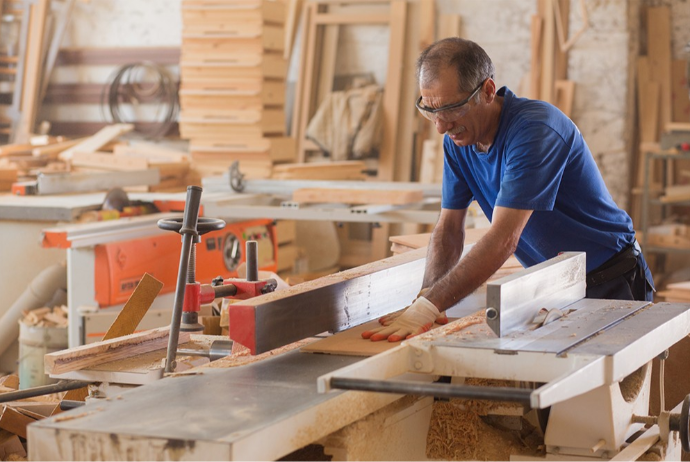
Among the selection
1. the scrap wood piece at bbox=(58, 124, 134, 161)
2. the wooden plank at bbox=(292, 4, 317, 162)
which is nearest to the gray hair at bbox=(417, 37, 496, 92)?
the scrap wood piece at bbox=(58, 124, 134, 161)

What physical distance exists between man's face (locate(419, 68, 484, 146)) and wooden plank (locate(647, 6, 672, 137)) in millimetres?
5716

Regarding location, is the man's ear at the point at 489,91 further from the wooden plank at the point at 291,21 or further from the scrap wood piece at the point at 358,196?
the wooden plank at the point at 291,21

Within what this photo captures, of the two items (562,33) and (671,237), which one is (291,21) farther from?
(671,237)

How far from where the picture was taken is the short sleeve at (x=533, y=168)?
105 inches

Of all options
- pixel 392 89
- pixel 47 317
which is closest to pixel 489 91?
pixel 47 317

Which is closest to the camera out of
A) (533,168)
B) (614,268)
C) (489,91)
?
(533,168)

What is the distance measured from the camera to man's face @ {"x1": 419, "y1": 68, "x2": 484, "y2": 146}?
108 inches

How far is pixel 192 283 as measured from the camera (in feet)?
8.29

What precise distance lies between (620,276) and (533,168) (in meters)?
0.63

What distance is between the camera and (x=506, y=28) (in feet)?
26.2

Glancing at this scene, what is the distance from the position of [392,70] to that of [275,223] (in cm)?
283

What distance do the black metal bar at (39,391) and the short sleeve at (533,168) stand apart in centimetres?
130

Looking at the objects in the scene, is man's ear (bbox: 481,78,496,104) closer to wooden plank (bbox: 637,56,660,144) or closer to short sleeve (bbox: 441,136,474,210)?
short sleeve (bbox: 441,136,474,210)

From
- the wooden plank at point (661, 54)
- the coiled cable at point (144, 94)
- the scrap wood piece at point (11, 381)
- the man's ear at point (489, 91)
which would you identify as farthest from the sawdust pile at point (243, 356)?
→ the coiled cable at point (144, 94)
